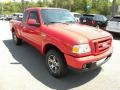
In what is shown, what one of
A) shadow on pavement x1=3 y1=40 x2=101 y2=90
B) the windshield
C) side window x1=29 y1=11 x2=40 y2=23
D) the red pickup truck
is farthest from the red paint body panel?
shadow on pavement x1=3 y1=40 x2=101 y2=90

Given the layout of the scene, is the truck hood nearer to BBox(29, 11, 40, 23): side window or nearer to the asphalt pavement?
BBox(29, 11, 40, 23): side window

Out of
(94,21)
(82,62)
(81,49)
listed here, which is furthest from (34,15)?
(94,21)

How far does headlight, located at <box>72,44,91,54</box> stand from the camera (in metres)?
4.82

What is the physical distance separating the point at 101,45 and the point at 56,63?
4.05 ft

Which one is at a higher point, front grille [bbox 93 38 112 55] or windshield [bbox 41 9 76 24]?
windshield [bbox 41 9 76 24]

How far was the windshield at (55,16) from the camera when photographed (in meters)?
6.27

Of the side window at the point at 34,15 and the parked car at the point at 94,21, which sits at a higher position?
the side window at the point at 34,15

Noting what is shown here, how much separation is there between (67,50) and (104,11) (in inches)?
1804

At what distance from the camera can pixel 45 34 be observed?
580 cm

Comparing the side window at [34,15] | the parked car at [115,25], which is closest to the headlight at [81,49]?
the side window at [34,15]

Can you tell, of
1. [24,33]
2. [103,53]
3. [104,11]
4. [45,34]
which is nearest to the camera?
[103,53]

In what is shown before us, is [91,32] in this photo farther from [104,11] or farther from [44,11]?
[104,11]

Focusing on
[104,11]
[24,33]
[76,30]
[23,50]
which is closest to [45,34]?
[76,30]

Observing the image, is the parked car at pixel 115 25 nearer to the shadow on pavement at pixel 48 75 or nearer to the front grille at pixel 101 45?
the shadow on pavement at pixel 48 75
